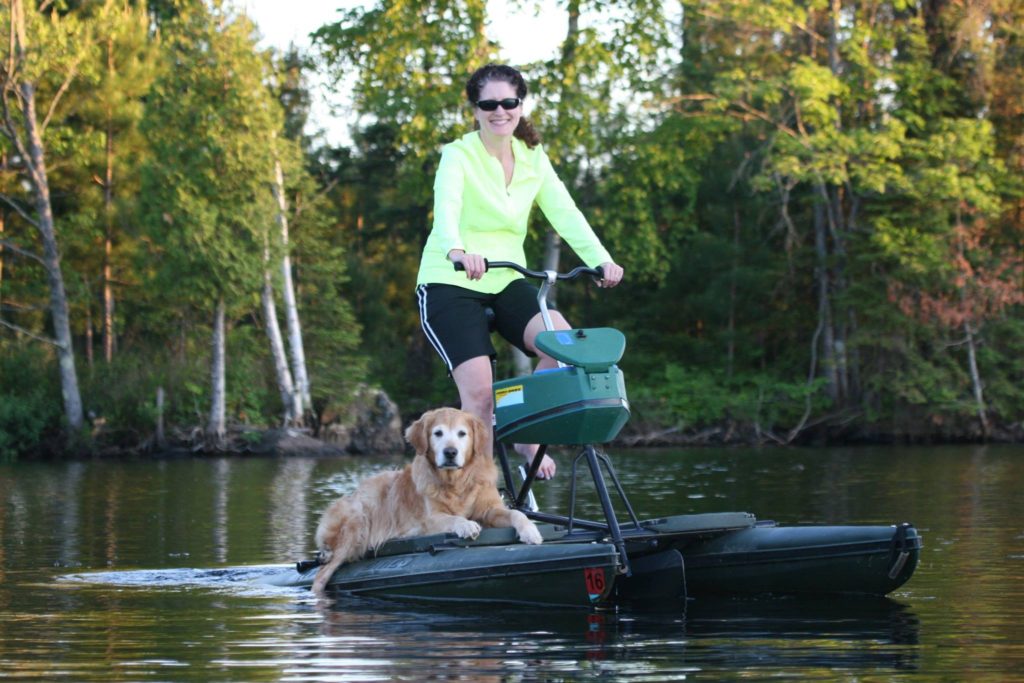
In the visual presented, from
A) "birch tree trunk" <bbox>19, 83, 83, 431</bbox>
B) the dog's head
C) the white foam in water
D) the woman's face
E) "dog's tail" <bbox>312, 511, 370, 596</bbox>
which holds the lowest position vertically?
the white foam in water

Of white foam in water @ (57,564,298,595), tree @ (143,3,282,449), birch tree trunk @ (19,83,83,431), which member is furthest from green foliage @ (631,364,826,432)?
white foam in water @ (57,564,298,595)

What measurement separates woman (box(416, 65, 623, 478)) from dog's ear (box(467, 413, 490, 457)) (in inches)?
5.6

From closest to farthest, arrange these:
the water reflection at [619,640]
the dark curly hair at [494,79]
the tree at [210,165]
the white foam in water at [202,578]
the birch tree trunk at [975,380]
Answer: the water reflection at [619,640] → the dark curly hair at [494,79] → the white foam in water at [202,578] → the birch tree trunk at [975,380] → the tree at [210,165]

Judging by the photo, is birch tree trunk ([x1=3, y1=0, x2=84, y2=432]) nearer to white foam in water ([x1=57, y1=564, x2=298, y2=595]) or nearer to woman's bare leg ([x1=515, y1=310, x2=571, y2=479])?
white foam in water ([x1=57, y1=564, x2=298, y2=595])

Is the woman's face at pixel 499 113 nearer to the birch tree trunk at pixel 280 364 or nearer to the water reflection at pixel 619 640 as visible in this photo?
the water reflection at pixel 619 640

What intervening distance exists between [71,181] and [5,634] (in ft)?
108

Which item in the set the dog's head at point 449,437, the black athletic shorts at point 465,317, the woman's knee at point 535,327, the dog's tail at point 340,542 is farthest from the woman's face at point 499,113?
the dog's tail at point 340,542

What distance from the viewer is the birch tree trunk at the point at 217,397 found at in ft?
103

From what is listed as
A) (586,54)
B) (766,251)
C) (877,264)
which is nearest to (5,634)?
(586,54)

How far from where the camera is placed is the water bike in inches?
282

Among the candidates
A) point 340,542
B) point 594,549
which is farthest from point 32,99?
point 594,549

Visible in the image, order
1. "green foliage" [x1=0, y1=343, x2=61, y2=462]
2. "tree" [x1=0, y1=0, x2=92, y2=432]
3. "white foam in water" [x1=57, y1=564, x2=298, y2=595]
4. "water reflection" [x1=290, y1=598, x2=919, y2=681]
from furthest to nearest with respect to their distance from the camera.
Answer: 1. "tree" [x1=0, y1=0, x2=92, y2=432]
2. "green foliage" [x1=0, y1=343, x2=61, y2=462]
3. "white foam in water" [x1=57, y1=564, x2=298, y2=595]
4. "water reflection" [x1=290, y1=598, x2=919, y2=681]

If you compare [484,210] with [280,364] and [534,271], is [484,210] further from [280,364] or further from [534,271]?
[280,364]

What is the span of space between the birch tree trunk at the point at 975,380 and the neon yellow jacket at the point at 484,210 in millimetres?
25223
